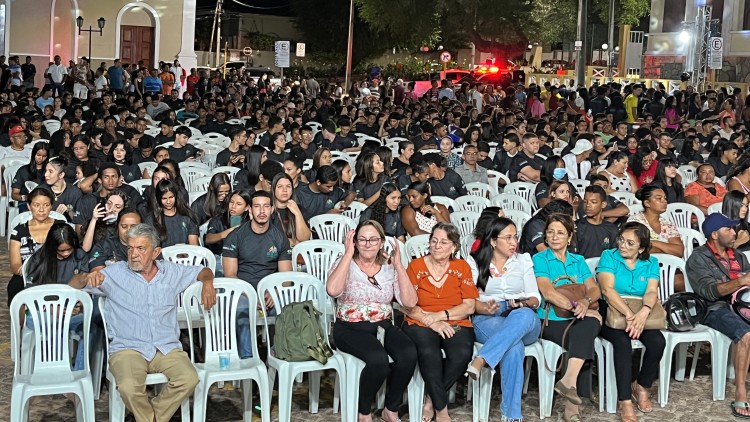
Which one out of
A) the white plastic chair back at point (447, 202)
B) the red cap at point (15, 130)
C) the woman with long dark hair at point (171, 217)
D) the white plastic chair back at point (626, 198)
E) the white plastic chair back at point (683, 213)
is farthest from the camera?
the red cap at point (15, 130)

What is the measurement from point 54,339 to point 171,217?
2.00 metres

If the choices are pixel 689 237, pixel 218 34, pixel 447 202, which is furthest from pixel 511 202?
pixel 218 34

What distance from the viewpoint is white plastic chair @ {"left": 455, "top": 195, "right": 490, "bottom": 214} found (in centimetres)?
1047

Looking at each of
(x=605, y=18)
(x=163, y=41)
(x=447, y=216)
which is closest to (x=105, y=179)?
(x=447, y=216)

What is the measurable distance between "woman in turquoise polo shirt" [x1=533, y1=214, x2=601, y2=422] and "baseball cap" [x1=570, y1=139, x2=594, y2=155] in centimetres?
638

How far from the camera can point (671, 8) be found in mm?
40219

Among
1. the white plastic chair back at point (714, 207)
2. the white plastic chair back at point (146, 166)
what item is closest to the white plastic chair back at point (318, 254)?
the white plastic chair back at point (714, 207)

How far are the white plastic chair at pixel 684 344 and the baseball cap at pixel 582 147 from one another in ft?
19.2

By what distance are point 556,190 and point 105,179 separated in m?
3.57

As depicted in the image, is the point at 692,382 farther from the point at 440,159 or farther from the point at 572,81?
the point at 572,81

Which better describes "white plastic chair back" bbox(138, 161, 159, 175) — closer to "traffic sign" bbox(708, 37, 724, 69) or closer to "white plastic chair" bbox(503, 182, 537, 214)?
"white plastic chair" bbox(503, 182, 537, 214)

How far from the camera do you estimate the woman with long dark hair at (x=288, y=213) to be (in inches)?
342

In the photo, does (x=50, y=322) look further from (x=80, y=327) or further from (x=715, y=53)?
(x=715, y=53)

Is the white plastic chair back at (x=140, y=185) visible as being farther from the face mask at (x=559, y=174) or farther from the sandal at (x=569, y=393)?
the sandal at (x=569, y=393)
